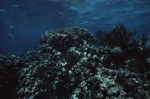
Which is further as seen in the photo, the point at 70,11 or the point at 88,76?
the point at 70,11

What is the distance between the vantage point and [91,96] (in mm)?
3008

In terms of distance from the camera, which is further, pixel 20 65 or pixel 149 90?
pixel 20 65

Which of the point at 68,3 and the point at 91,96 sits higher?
the point at 68,3

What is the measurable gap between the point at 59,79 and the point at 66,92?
67 cm

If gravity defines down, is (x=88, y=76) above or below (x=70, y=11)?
below

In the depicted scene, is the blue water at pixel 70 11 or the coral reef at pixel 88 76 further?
the blue water at pixel 70 11

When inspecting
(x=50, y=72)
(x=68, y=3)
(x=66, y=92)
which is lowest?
(x=66, y=92)

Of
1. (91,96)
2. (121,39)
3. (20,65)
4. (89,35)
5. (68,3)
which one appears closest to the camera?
(91,96)

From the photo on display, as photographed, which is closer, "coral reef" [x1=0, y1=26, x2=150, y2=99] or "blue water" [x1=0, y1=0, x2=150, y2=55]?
"coral reef" [x1=0, y1=26, x2=150, y2=99]

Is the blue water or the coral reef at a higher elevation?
the blue water

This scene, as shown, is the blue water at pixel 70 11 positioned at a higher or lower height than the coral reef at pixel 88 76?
higher

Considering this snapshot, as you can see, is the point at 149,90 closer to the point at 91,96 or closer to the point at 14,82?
the point at 91,96

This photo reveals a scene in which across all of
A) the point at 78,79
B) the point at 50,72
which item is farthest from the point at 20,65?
the point at 78,79

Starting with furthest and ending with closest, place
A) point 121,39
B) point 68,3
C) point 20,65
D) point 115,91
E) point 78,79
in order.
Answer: point 68,3
point 20,65
point 121,39
point 78,79
point 115,91
